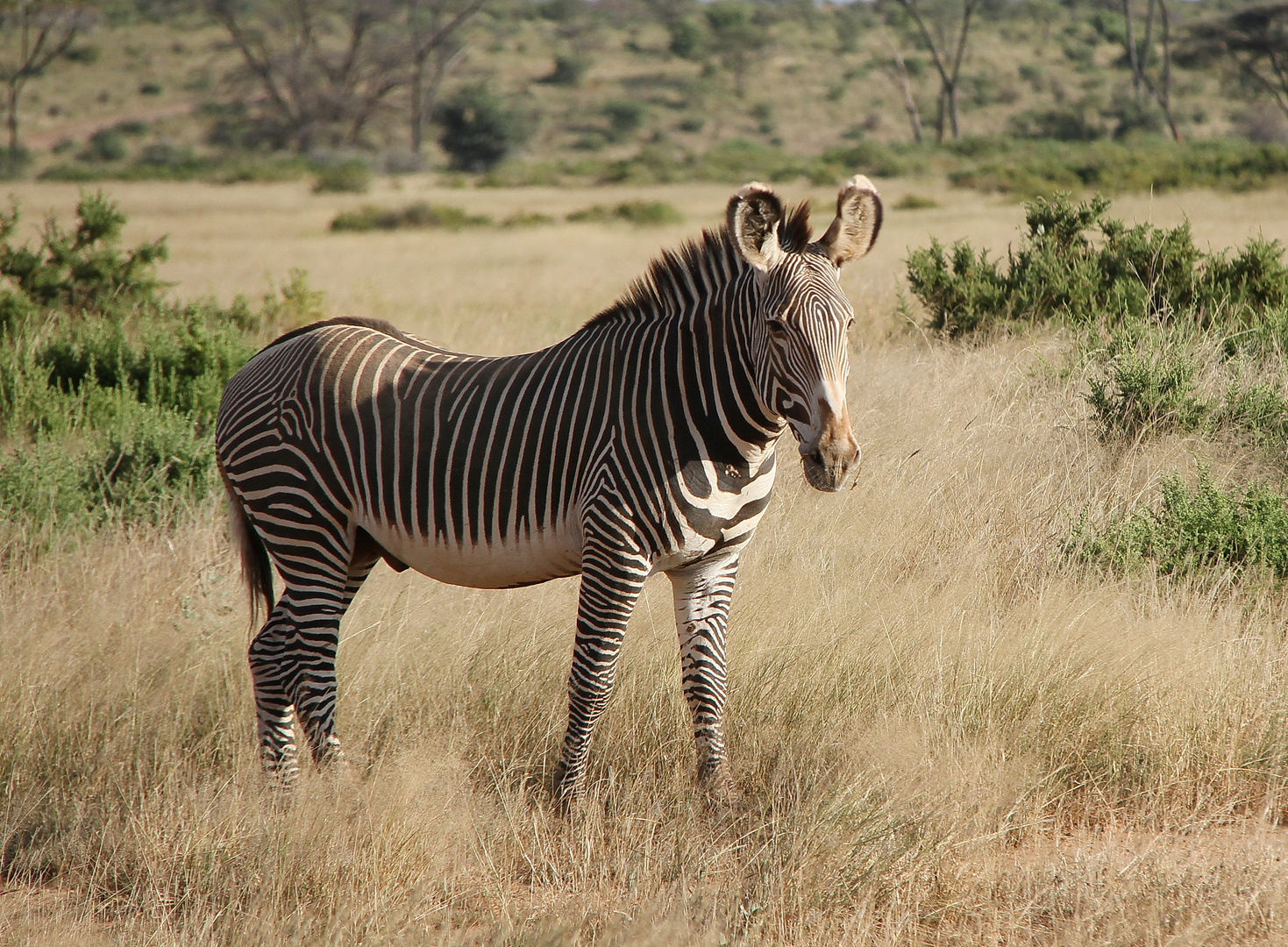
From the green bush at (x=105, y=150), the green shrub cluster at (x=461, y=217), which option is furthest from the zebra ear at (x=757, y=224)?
the green bush at (x=105, y=150)

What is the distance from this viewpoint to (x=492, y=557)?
141 inches

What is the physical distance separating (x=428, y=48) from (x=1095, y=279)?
52416mm

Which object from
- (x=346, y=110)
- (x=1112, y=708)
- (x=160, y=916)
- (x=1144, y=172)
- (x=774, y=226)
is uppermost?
(x=346, y=110)

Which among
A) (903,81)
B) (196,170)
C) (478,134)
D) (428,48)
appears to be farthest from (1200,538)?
(428,48)

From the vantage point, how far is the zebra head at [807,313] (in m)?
2.86

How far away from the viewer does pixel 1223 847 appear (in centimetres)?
345

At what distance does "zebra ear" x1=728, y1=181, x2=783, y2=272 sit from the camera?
3043 millimetres

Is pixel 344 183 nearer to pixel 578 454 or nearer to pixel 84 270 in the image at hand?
pixel 84 270

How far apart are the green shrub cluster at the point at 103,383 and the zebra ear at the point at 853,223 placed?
4340 mm

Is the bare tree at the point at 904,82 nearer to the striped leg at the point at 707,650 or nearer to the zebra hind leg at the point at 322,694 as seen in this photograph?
the striped leg at the point at 707,650

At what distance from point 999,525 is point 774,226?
3023 millimetres

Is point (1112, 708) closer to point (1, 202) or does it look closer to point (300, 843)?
point (300, 843)

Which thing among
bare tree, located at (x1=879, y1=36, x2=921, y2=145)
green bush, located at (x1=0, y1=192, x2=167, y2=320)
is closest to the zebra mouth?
green bush, located at (x1=0, y1=192, x2=167, y2=320)

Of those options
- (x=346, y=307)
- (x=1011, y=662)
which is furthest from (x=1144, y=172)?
(x=1011, y=662)
